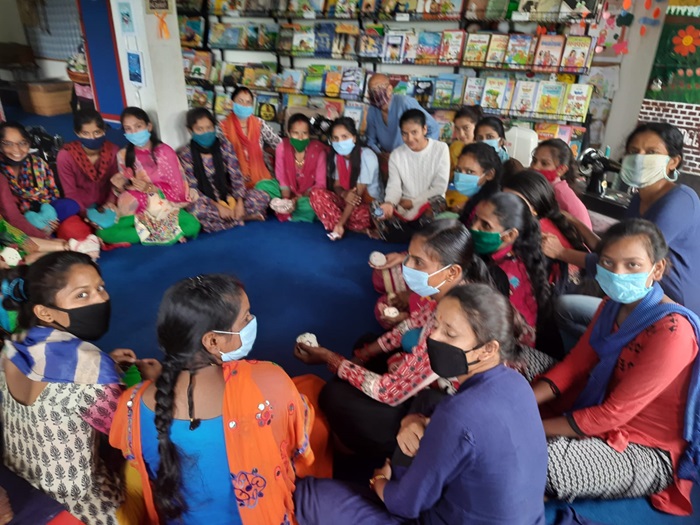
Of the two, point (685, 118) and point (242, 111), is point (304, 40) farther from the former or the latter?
point (685, 118)

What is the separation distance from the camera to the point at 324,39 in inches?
210

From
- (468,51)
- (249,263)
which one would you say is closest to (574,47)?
(468,51)

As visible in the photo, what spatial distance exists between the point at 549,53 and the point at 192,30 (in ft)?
13.5

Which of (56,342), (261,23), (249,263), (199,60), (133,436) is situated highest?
(261,23)

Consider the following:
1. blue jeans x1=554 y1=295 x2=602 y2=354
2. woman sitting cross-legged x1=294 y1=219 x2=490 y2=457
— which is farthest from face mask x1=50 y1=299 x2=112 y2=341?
blue jeans x1=554 y1=295 x2=602 y2=354

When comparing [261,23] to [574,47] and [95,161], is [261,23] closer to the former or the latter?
[95,161]

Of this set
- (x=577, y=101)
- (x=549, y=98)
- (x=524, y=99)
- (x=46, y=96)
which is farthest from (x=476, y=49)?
(x=46, y=96)

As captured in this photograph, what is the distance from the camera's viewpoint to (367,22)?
16.9 ft

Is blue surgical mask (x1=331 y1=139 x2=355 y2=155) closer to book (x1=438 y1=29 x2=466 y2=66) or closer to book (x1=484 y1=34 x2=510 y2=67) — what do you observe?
book (x1=438 y1=29 x2=466 y2=66)

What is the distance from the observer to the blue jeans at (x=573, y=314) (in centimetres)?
263

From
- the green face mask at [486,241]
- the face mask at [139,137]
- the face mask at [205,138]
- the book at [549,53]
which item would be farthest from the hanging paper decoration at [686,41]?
the face mask at [139,137]

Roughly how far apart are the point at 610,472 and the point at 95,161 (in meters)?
3.85

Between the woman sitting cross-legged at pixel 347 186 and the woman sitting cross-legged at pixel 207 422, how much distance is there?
2727mm

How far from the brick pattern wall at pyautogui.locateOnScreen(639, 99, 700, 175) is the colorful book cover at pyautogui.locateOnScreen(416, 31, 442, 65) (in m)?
1.89
